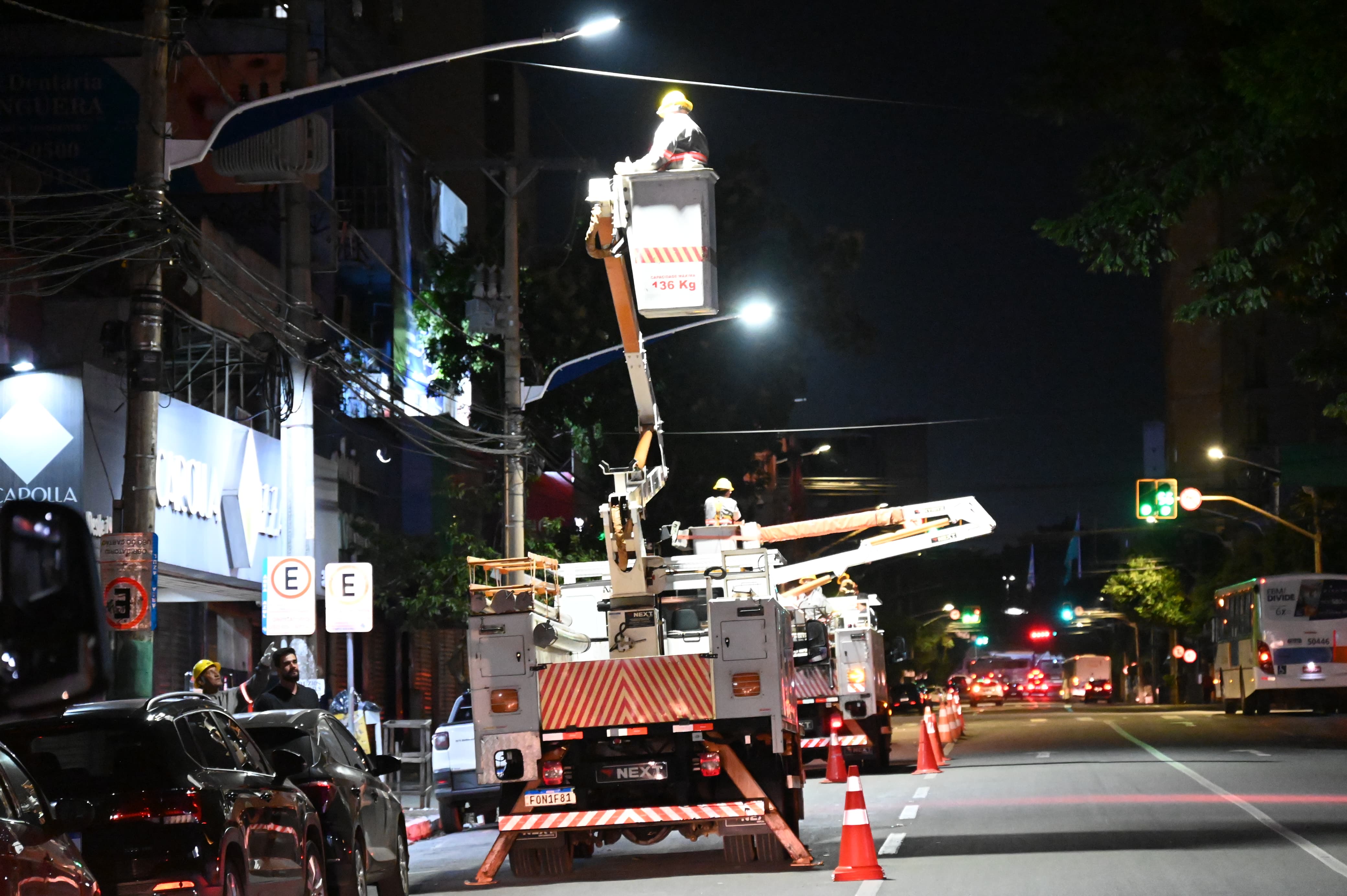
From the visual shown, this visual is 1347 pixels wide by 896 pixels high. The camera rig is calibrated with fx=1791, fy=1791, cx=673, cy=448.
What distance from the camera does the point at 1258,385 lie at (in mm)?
93125

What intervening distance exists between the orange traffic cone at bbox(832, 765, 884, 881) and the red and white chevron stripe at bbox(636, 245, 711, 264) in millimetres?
4153

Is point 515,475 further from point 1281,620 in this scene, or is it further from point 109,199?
point 1281,620

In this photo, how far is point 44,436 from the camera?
19266 millimetres

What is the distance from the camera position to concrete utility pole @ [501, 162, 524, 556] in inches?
1088

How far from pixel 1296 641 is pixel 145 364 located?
3655 centimetres

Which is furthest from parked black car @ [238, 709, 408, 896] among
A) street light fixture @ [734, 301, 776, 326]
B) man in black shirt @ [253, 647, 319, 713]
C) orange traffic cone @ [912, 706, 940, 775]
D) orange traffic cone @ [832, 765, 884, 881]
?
street light fixture @ [734, 301, 776, 326]

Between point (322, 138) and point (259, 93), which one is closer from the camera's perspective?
point (322, 138)

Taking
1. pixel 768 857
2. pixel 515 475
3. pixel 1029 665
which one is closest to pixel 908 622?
pixel 1029 665

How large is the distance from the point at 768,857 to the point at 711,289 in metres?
5.36

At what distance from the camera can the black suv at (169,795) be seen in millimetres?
9055

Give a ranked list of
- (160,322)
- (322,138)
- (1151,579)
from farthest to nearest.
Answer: (1151,579), (322,138), (160,322)

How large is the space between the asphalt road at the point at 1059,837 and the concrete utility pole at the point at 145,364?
3163mm

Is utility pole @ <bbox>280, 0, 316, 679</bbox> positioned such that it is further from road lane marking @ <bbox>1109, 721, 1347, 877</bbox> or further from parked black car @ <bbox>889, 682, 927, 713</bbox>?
parked black car @ <bbox>889, 682, 927, 713</bbox>

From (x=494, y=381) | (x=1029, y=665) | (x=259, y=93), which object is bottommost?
(x=1029, y=665)
